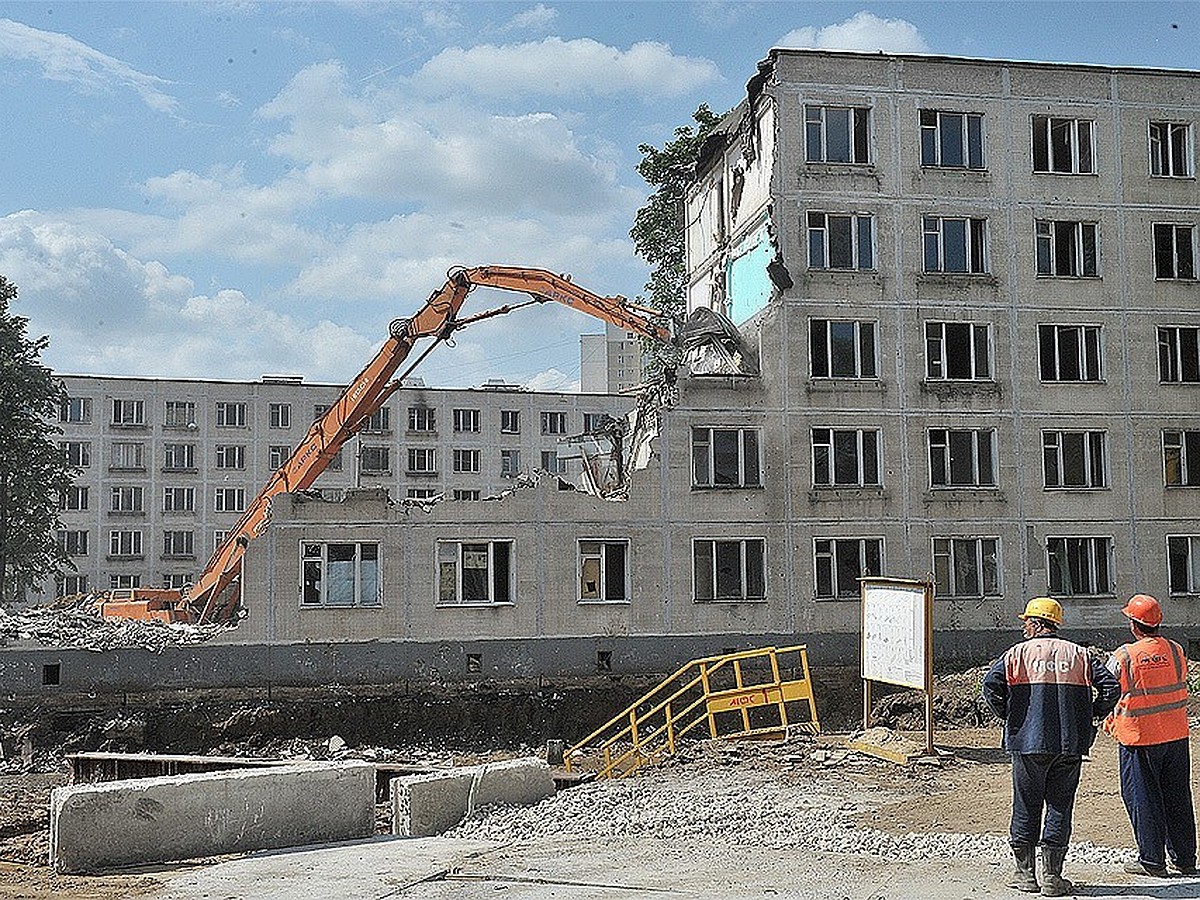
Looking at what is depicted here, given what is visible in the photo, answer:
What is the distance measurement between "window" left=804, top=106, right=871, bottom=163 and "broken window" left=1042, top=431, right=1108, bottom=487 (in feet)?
27.1

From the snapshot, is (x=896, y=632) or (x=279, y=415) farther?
(x=279, y=415)

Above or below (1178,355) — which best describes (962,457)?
below

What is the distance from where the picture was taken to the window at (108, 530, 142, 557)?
61.1m

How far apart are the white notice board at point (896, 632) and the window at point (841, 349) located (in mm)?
12793

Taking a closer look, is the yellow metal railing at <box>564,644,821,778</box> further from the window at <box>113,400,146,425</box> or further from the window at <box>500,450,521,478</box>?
the window at <box>113,400,146,425</box>

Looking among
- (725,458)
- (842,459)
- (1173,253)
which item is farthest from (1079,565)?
(725,458)

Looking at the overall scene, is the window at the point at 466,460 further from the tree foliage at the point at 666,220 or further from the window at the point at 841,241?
the window at the point at 841,241

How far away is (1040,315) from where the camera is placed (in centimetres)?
3300

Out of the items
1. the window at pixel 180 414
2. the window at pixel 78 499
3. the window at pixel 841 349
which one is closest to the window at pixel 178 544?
the window at pixel 78 499

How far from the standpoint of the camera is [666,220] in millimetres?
46875

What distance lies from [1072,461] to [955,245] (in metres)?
6.00

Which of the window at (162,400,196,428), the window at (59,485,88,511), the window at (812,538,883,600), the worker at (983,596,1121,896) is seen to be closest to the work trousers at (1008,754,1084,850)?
the worker at (983,596,1121,896)

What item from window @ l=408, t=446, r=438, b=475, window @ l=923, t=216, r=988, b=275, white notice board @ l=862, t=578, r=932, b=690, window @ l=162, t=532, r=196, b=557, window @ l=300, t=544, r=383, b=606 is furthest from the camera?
window @ l=408, t=446, r=438, b=475

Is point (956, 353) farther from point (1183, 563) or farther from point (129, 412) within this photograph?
point (129, 412)
